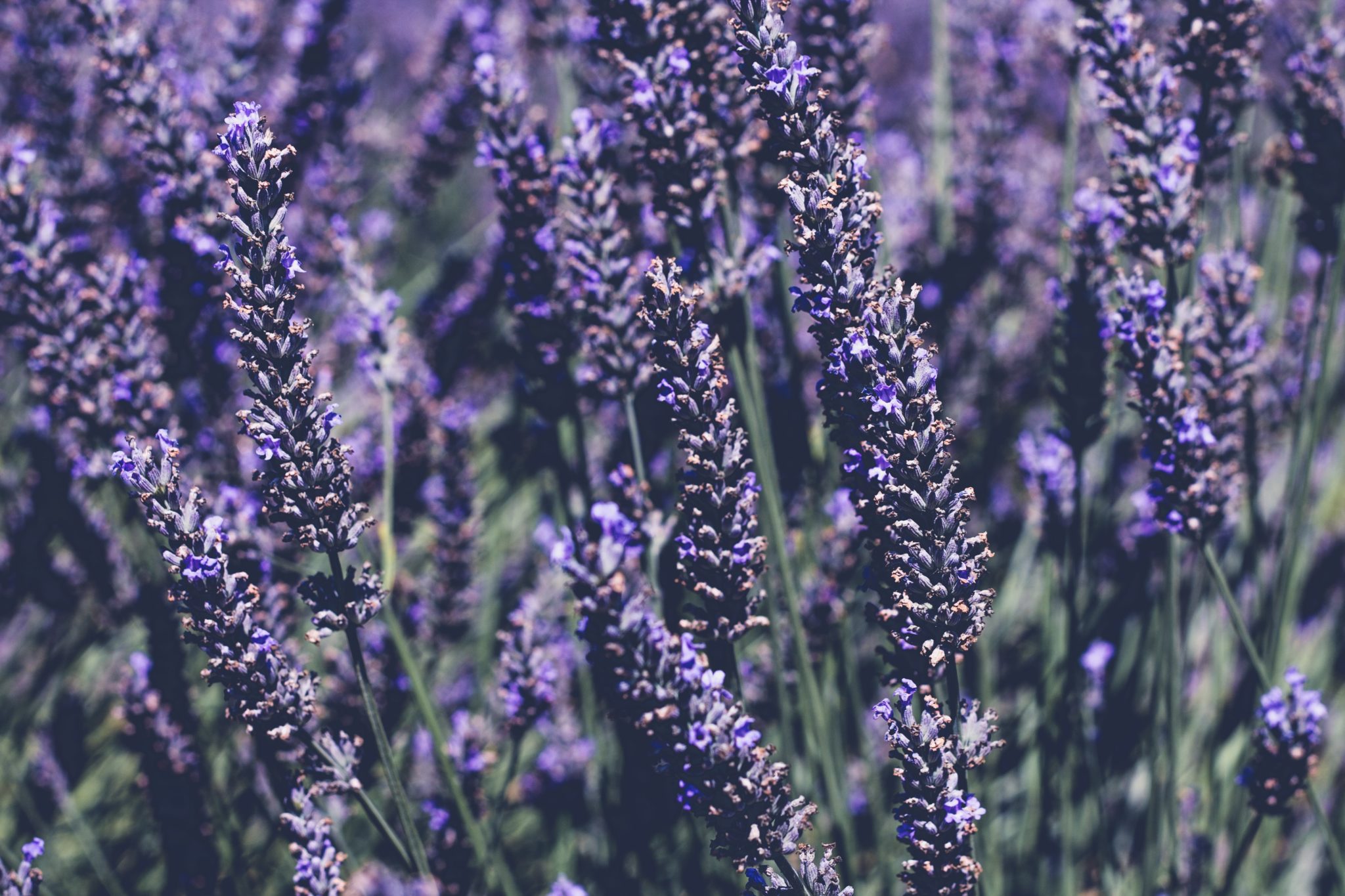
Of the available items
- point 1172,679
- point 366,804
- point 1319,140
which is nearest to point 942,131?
point 1319,140

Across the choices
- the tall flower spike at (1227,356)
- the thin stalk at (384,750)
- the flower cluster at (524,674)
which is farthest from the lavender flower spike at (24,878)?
the tall flower spike at (1227,356)

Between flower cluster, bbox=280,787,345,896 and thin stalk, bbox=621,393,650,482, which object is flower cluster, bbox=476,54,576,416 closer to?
thin stalk, bbox=621,393,650,482

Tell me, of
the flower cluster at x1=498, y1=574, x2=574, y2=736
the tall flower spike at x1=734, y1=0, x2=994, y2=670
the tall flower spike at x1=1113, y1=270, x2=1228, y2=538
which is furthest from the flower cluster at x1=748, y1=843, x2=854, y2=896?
the tall flower spike at x1=1113, y1=270, x2=1228, y2=538

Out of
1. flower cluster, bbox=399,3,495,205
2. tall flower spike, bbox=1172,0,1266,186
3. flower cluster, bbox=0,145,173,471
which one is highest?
flower cluster, bbox=399,3,495,205

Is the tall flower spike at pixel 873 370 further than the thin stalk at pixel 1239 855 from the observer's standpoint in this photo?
No

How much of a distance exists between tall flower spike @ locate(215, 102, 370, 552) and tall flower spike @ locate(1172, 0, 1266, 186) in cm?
155

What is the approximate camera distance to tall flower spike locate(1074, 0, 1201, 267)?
167 cm

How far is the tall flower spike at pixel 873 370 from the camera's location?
4.13ft

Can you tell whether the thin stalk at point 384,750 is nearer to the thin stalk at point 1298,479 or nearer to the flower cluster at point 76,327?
the flower cluster at point 76,327

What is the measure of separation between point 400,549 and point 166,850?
3.23 ft

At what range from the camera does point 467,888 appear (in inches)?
74.7

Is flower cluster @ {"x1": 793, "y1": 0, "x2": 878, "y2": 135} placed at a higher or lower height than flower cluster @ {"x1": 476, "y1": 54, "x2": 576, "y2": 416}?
higher

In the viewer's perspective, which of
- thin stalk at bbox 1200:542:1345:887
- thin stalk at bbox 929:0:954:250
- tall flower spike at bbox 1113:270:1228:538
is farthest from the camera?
thin stalk at bbox 929:0:954:250

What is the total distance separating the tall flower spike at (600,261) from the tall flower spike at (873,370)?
1.55 ft
